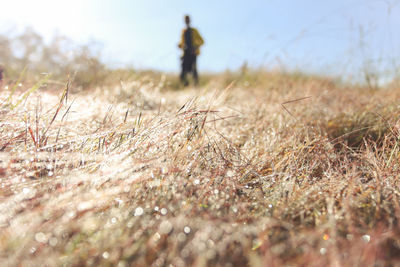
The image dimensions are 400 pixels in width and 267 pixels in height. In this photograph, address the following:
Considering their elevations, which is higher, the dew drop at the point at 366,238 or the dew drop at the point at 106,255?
the dew drop at the point at 366,238

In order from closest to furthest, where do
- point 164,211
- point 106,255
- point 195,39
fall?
point 106,255 < point 164,211 < point 195,39

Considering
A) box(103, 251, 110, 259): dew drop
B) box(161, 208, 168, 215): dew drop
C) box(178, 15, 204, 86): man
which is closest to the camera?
box(103, 251, 110, 259): dew drop

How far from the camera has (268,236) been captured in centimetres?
68

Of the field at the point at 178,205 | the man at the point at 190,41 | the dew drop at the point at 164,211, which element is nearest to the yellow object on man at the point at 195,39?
the man at the point at 190,41

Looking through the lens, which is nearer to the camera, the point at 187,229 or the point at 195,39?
the point at 187,229

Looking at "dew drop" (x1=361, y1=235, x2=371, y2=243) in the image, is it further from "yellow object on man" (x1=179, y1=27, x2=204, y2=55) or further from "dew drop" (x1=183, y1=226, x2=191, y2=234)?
"yellow object on man" (x1=179, y1=27, x2=204, y2=55)

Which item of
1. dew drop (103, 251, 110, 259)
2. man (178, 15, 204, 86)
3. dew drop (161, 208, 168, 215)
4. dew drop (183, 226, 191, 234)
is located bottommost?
dew drop (103, 251, 110, 259)

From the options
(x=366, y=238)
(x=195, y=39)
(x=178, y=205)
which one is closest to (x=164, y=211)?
(x=178, y=205)

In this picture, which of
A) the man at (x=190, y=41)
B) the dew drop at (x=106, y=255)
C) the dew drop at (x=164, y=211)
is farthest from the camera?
the man at (x=190, y=41)

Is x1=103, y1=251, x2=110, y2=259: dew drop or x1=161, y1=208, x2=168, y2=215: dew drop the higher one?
x1=161, y1=208, x2=168, y2=215: dew drop

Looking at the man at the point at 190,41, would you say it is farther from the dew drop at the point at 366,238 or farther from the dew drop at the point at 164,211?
the dew drop at the point at 366,238

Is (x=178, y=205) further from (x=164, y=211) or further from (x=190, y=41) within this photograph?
(x=190, y=41)

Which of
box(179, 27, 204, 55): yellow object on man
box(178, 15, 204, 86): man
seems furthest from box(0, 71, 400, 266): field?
box(179, 27, 204, 55): yellow object on man

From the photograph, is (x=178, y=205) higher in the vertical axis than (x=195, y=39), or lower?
lower
